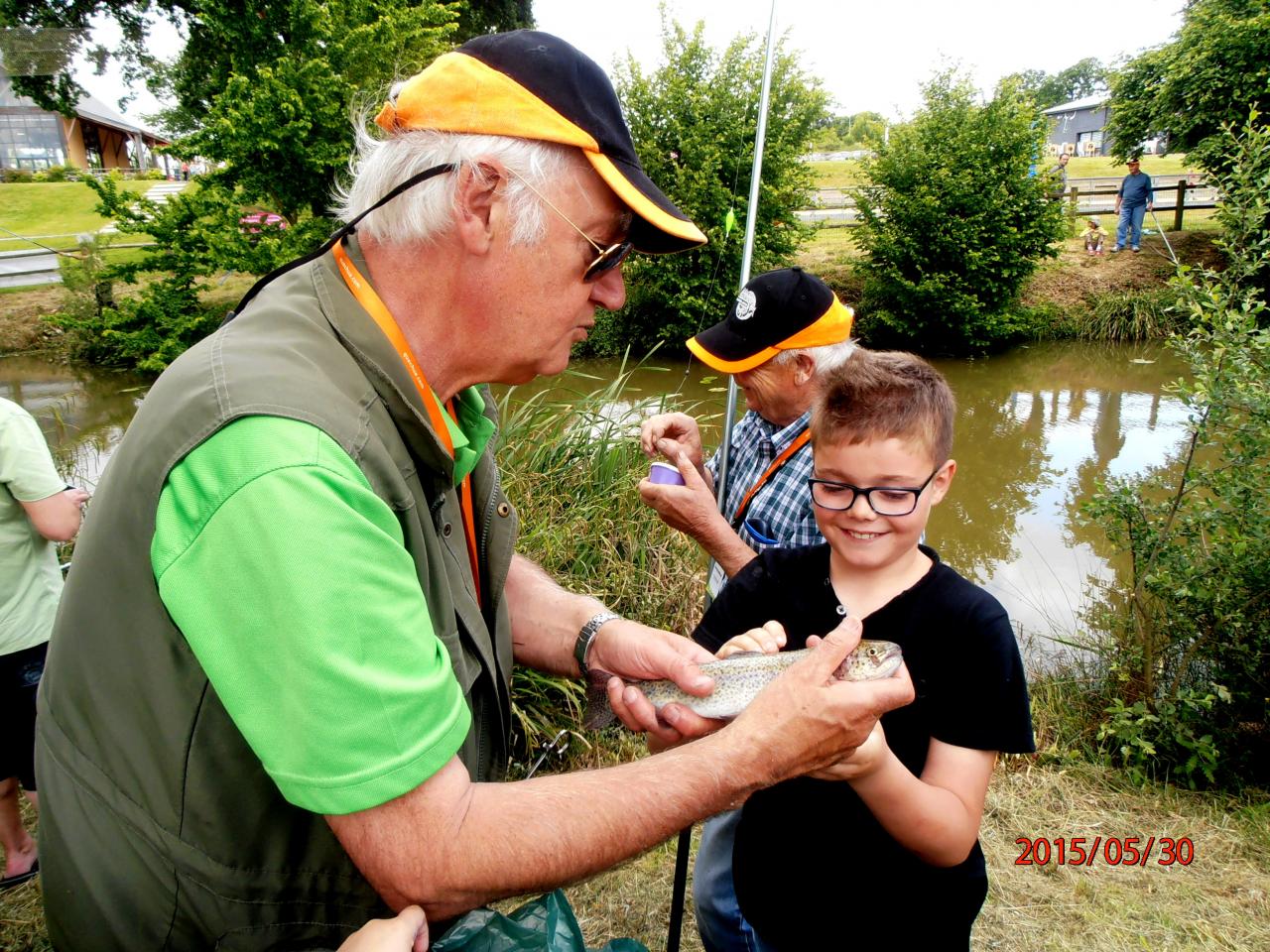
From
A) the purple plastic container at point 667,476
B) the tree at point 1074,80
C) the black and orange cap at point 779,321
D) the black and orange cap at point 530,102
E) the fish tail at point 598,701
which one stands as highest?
the tree at point 1074,80

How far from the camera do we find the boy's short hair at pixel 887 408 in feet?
6.31

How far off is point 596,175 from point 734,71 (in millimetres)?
18410

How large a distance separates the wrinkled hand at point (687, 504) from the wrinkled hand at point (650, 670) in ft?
2.77

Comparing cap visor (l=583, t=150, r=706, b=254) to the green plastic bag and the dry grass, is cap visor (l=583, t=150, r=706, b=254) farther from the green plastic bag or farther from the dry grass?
the dry grass

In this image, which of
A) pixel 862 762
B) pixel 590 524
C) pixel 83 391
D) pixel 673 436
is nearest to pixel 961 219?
pixel 590 524

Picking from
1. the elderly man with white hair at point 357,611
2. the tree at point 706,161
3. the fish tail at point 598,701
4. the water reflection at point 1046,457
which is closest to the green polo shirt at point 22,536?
the elderly man with white hair at point 357,611

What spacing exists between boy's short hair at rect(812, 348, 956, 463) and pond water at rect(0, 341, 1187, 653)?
11.0 feet

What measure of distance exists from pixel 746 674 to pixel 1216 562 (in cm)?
374

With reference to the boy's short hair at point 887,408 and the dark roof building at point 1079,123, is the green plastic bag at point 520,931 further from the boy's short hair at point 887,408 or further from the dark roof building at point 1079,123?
the dark roof building at point 1079,123

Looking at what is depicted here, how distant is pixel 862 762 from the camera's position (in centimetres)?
155

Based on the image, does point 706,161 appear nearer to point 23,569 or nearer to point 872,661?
point 23,569

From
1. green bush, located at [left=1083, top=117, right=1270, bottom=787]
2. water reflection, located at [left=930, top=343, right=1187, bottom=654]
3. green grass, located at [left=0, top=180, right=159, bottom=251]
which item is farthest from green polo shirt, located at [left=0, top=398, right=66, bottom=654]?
green grass, located at [left=0, top=180, right=159, bottom=251]

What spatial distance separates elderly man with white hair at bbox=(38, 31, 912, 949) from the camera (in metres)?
1.13
